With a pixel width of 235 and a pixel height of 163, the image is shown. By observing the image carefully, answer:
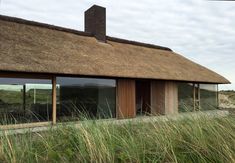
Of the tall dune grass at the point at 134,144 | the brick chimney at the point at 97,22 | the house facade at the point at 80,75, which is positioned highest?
the brick chimney at the point at 97,22

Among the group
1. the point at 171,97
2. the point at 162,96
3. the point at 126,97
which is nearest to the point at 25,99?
the point at 126,97

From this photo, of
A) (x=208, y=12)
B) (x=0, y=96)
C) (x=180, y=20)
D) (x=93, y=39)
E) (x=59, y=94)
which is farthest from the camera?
(x=93, y=39)

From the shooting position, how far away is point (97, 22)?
15203mm

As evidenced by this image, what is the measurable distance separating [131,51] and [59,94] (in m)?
6.08

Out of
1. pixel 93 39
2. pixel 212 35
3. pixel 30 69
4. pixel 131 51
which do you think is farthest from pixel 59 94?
pixel 212 35

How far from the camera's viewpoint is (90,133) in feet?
12.4

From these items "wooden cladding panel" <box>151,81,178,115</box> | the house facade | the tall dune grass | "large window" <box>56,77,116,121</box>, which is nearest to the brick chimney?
the house facade

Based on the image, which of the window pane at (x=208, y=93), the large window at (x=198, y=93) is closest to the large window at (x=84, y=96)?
the large window at (x=198, y=93)

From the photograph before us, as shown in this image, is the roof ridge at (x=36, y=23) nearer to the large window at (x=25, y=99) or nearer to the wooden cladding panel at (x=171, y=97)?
the large window at (x=25, y=99)

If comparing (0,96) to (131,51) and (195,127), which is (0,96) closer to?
(195,127)

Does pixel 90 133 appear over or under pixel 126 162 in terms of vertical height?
over

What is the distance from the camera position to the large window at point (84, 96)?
10.1 m

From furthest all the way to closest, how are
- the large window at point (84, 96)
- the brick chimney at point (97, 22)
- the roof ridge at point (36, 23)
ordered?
1. the brick chimney at point (97, 22)
2. the roof ridge at point (36, 23)
3. the large window at point (84, 96)

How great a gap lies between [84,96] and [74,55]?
1.66m
